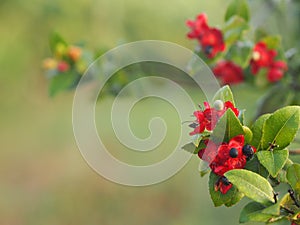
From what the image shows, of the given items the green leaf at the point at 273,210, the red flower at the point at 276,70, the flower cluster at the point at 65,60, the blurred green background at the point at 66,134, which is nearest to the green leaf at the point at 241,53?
the red flower at the point at 276,70

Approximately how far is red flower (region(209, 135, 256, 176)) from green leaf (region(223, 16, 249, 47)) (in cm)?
53

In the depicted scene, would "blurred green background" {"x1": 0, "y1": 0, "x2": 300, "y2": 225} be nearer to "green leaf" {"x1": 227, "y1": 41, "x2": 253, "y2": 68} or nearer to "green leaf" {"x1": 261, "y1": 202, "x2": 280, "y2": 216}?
"green leaf" {"x1": 227, "y1": 41, "x2": 253, "y2": 68}

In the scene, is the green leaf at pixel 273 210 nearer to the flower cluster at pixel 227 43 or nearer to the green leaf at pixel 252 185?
the green leaf at pixel 252 185

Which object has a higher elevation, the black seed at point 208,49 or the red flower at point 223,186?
the black seed at point 208,49

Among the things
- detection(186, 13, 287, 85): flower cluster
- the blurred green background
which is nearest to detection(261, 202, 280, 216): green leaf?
detection(186, 13, 287, 85): flower cluster

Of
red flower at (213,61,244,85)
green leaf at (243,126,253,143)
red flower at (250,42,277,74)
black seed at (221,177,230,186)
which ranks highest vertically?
red flower at (213,61,244,85)

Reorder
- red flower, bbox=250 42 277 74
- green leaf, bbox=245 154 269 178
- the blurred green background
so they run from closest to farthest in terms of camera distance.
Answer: green leaf, bbox=245 154 269 178
red flower, bbox=250 42 277 74
the blurred green background

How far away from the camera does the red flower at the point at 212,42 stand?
1258mm

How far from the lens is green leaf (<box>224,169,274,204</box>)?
69 centimetres

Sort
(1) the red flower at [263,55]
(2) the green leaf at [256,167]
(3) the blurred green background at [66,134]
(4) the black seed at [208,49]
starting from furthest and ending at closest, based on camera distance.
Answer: (3) the blurred green background at [66,134]
(1) the red flower at [263,55]
(4) the black seed at [208,49]
(2) the green leaf at [256,167]

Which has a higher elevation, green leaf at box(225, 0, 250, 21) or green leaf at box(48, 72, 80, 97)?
green leaf at box(48, 72, 80, 97)

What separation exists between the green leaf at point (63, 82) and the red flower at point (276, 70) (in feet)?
1.60

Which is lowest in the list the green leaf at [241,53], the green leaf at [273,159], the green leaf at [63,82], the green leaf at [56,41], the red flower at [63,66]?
the green leaf at [273,159]

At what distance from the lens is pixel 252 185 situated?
0.69m
